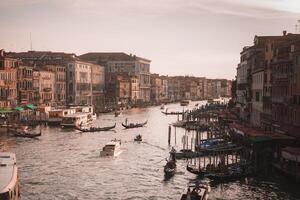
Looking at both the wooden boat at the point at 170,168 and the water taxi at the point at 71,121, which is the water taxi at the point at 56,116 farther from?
the wooden boat at the point at 170,168

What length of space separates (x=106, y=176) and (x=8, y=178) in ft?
45.7

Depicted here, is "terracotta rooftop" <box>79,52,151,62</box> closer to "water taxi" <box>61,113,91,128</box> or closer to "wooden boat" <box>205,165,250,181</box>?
"water taxi" <box>61,113,91,128</box>

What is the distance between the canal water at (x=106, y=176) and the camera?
84.9ft

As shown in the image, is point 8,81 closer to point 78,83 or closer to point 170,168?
point 78,83

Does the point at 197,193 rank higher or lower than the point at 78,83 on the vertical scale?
lower

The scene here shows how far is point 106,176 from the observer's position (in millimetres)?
30250

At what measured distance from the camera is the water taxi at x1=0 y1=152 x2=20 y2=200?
15.1 m

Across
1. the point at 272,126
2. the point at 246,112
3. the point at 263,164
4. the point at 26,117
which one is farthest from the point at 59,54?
the point at 263,164

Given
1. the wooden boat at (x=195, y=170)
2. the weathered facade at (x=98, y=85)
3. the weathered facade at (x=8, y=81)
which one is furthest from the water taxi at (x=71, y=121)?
the weathered facade at (x=98, y=85)

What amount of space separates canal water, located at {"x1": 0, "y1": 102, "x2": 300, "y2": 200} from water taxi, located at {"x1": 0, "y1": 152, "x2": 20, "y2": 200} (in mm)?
5374

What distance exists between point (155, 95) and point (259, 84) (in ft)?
325

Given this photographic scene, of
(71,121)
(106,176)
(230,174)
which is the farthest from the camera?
(71,121)

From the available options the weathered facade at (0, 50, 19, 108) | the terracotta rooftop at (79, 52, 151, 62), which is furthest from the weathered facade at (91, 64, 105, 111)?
the weathered facade at (0, 50, 19, 108)

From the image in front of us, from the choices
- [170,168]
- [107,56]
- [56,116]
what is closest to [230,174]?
[170,168]
